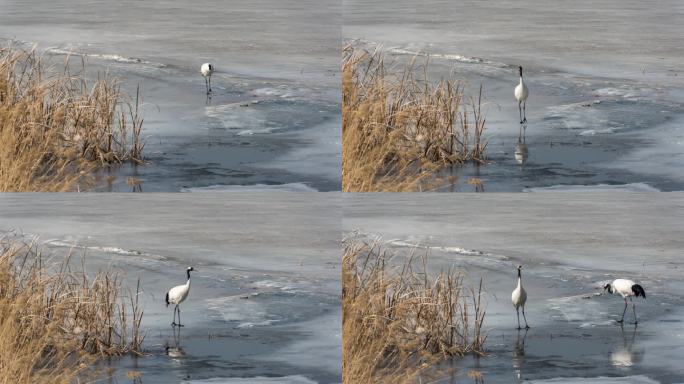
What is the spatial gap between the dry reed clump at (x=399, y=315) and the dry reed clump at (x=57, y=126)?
1674 mm

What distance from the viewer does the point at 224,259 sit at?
8.69 metres

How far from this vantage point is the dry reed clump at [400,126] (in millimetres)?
8672

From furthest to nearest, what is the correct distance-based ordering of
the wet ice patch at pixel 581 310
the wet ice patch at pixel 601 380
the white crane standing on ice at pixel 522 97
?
the white crane standing on ice at pixel 522 97, the wet ice patch at pixel 581 310, the wet ice patch at pixel 601 380

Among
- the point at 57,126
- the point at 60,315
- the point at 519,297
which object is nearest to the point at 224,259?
the point at 60,315

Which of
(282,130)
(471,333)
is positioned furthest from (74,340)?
(471,333)

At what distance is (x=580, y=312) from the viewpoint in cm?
864

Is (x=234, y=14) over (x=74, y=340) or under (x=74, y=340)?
over

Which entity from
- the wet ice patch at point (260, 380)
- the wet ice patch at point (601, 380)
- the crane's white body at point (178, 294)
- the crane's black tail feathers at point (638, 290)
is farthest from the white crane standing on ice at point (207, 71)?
the crane's black tail feathers at point (638, 290)

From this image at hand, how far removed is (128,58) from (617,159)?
337cm

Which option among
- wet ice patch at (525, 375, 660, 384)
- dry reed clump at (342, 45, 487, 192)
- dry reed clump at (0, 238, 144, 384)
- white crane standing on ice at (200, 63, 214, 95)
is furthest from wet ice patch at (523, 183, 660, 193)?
dry reed clump at (0, 238, 144, 384)

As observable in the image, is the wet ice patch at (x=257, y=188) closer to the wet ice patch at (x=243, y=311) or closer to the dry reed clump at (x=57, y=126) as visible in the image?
the dry reed clump at (x=57, y=126)

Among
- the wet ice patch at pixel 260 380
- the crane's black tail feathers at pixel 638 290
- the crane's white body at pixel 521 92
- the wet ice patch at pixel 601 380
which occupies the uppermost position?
the crane's white body at pixel 521 92

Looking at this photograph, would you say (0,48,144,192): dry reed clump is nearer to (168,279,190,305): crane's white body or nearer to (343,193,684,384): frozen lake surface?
(168,279,190,305): crane's white body

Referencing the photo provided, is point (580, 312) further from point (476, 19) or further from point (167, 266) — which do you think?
point (167, 266)
